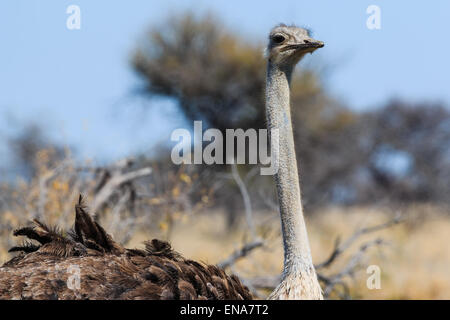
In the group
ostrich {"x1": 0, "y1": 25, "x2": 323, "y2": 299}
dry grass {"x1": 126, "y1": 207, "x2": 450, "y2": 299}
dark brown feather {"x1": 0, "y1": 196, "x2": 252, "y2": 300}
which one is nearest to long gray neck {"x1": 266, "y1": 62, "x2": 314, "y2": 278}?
ostrich {"x1": 0, "y1": 25, "x2": 323, "y2": 299}

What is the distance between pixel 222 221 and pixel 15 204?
10.0 m

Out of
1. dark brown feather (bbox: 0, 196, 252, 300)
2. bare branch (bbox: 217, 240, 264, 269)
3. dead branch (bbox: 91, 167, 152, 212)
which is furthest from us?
dead branch (bbox: 91, 167, 152, 212)

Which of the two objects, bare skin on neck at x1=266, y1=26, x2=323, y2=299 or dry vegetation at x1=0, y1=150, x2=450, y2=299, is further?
dry vegetation at x1=0, y1=150, x2=450, y2=299

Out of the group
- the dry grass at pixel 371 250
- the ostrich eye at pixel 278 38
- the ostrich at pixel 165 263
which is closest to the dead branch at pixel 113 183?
the dry grass at pixel 371 250

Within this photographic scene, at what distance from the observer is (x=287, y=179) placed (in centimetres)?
351

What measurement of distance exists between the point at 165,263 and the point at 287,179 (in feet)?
2.44

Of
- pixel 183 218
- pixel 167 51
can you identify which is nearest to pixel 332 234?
pixel 167 51

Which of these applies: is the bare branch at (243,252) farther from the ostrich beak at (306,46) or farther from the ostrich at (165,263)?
the ostrich beak at (306,46)

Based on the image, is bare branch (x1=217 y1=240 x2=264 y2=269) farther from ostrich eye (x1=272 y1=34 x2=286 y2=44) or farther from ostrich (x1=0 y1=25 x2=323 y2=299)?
ostrich eye (x1=272 y1=34 x2=286 y2=44)

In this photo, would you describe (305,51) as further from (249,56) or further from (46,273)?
(249,56)

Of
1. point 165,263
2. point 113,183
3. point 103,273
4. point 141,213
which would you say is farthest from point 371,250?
point 103,273

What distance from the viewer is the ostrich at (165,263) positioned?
11.0 feet

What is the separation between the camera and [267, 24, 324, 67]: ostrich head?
12.2 feet

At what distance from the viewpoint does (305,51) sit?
3.71m
